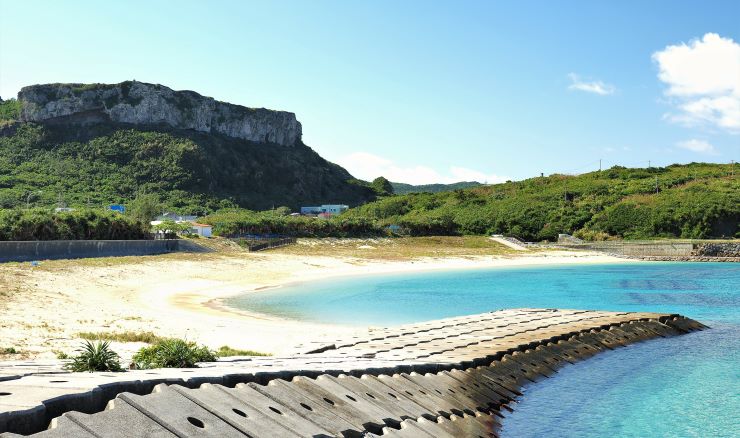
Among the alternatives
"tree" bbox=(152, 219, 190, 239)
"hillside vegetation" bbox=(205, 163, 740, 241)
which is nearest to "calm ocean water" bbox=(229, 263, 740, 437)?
"tree" bbox=(152, 219, 190, 239)

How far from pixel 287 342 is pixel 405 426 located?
1049cm

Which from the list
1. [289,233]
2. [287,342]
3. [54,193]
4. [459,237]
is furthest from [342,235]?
[287,342]

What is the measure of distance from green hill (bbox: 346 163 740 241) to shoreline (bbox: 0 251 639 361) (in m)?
43.1

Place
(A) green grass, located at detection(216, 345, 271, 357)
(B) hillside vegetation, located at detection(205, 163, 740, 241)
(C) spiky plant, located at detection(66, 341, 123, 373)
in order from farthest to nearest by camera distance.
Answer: (B) hillside vegetation, located at detection(205, 163, 740, 241), (A) green grass, located at detection(216, 345, 271, 357), (C) spiky plant, located at detection(66, 341, 123, 373)

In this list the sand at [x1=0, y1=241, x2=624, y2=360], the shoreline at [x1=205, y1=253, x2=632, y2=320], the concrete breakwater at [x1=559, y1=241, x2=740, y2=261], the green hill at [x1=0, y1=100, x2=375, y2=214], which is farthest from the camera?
the green hill at [x1=0, y1=100, x2=375, y2=214]

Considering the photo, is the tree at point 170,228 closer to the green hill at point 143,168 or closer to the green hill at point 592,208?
the green hill at point 592,208

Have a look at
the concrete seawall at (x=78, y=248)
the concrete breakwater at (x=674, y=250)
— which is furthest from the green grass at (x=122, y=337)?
the concrete breakwater at (x=674, y=250)

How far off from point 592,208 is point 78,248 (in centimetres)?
8298

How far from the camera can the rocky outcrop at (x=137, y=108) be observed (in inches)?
5674

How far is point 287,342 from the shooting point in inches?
806

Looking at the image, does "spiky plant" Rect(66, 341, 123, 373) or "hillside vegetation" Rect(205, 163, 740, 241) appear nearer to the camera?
"spiky plant" Rect(66, 341, 123, 373)

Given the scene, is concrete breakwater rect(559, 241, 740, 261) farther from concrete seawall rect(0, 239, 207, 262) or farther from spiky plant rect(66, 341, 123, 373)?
spiky plant rect(66, 341, 123, 373)

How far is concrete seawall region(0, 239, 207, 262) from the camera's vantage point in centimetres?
4081

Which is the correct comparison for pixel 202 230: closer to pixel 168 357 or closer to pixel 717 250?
pixel 717 250
